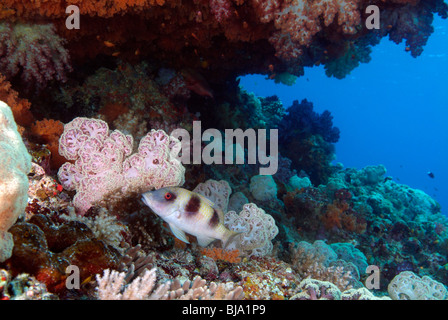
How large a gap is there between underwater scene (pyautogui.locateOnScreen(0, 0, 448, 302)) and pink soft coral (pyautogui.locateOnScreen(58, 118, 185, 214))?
17 millimetres

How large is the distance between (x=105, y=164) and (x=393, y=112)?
15106cm

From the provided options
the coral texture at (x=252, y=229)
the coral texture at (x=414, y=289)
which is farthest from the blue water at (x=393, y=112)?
the coral texture at (x=252, y=229)

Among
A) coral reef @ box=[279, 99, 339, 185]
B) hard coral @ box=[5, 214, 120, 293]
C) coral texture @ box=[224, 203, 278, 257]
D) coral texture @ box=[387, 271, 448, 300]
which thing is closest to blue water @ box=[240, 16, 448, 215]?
Answer: coral reef @ box=[279, 99, 339, 185]

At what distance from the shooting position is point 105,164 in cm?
350

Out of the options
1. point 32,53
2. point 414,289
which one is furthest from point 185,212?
point 414,289

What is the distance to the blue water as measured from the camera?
3462 inches

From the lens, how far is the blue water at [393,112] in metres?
87.9

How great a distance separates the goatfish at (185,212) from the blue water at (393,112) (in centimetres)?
8118

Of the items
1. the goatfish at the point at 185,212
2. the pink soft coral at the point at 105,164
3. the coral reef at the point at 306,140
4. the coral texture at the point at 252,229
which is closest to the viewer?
the goatfish at the point at 185,212

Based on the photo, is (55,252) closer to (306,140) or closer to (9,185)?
(9,185)

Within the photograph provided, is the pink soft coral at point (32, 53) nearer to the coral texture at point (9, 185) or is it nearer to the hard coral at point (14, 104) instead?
the hard coral at point (14, 104)

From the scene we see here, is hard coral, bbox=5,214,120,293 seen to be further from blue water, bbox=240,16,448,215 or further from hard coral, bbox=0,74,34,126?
blue water, bbox=240,16,448,215
